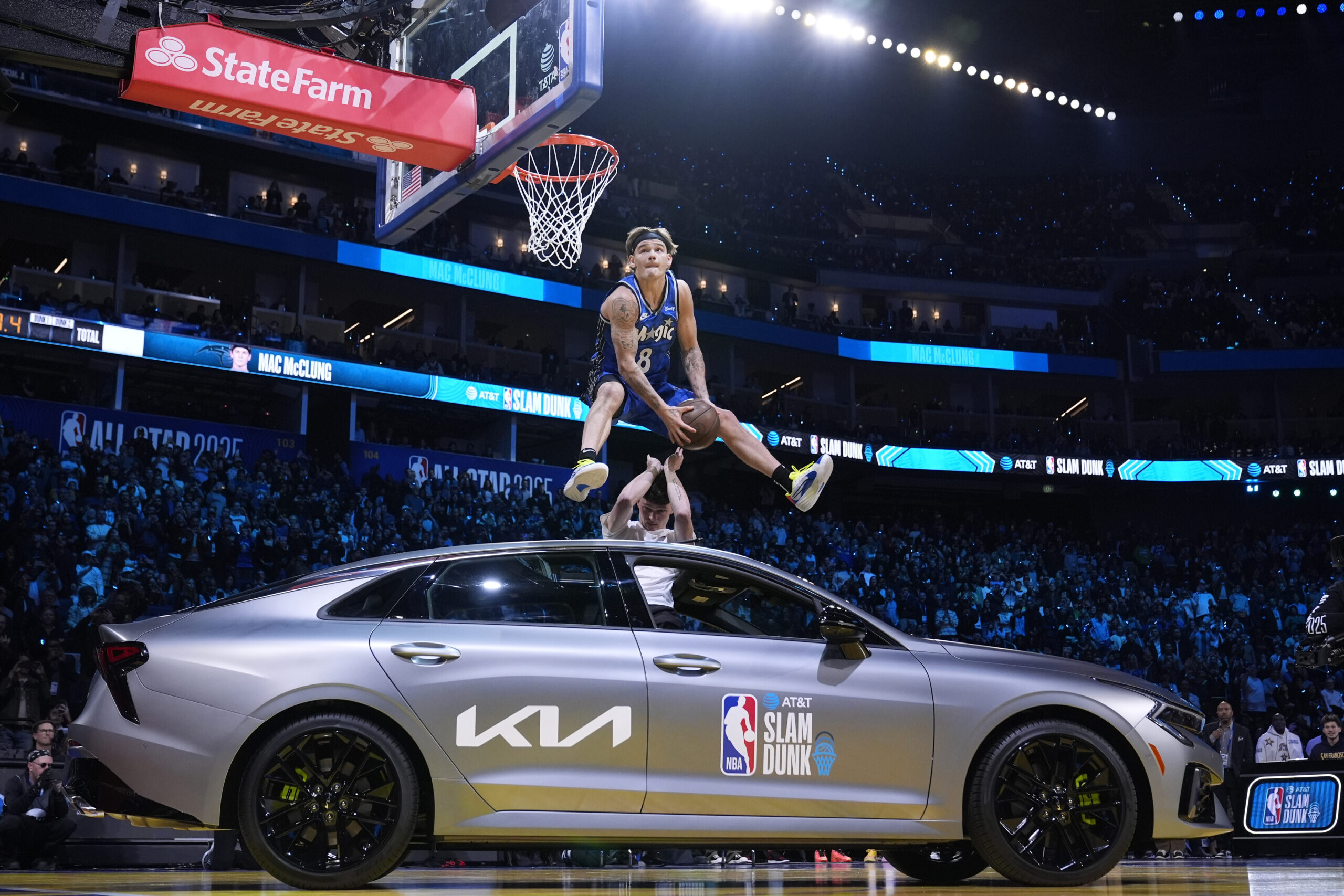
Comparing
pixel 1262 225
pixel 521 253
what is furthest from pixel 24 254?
pixel 1262 225

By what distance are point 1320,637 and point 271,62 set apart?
27.4 ft

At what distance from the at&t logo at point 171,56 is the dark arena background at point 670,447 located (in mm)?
21

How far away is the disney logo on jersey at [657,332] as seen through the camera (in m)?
7.53

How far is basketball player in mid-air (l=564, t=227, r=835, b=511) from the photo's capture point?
7.40 m

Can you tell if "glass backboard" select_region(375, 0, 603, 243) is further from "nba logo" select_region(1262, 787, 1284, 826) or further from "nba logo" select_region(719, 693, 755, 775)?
"nba logo" select_region(1262, 787, 1284, 826)

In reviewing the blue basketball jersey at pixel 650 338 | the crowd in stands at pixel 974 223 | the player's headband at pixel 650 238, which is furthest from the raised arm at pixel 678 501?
the crowd in stands at pixel 974 223

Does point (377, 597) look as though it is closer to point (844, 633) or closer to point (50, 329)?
point (844, 633)

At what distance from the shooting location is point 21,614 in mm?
13586

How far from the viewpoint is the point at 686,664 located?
4930 mm

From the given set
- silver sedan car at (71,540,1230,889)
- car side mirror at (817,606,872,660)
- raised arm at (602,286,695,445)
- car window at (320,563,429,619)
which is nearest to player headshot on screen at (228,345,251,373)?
→ raised arm at (602,286,695,445)

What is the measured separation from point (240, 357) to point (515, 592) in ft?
74.5

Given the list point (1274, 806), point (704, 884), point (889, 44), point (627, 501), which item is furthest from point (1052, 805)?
point (889, 44)

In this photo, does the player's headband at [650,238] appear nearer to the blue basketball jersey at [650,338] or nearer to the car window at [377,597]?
the blue basketball jersey at [650,338]

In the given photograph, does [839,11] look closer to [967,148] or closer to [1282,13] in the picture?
[967,148]
